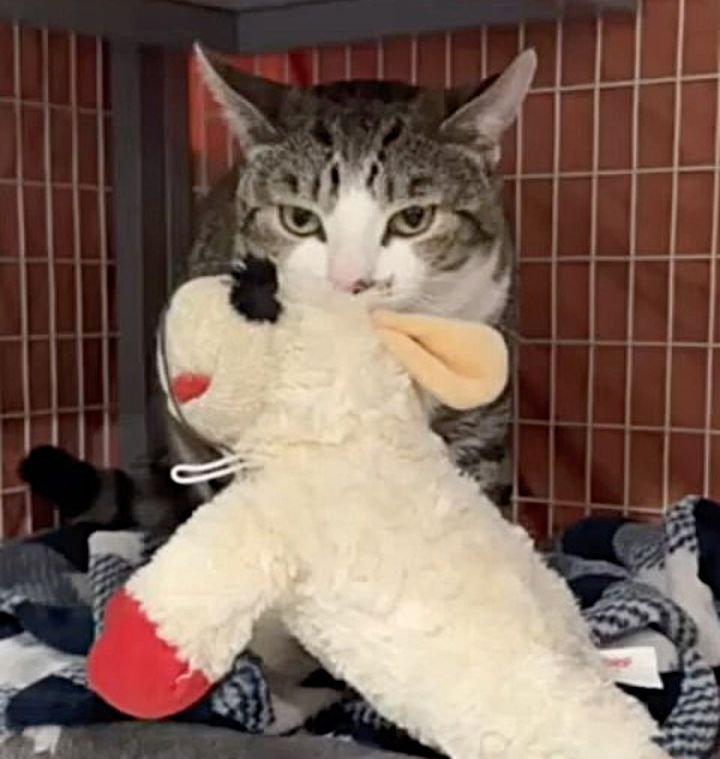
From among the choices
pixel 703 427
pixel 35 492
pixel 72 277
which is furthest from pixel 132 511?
pixel 703 427

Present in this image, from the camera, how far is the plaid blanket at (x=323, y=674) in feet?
2.37

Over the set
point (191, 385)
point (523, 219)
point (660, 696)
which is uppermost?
point (523, 219)

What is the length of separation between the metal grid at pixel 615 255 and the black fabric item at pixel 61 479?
40cm

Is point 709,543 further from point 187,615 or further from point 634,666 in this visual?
point 187,615

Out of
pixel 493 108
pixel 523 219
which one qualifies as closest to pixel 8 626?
pixel 493 108

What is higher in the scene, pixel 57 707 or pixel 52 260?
pixel 52 260

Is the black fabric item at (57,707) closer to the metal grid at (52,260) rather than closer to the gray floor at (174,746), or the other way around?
the gray floor at (174,746)

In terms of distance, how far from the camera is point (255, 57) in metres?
1.47

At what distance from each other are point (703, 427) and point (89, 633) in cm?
63

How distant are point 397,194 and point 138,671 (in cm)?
53

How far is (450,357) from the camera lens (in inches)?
28.8

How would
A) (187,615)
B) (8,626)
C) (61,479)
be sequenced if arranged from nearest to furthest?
(187,615)
(8,626)
(61,479)

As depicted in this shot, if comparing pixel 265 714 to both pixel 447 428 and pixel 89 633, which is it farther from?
pixel 447 428

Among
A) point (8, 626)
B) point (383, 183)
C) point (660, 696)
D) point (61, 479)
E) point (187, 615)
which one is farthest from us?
point (61, 479)
